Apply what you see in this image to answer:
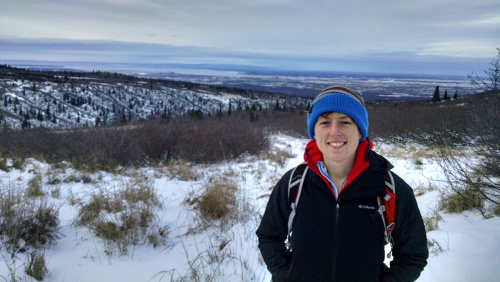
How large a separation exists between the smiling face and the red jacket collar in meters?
0.04

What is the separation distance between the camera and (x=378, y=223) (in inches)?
60.6

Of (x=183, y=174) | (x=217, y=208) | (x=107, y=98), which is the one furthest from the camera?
(x=107, y=98)

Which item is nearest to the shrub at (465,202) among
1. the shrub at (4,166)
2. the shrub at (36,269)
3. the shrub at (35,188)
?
the shrub at (36,269)

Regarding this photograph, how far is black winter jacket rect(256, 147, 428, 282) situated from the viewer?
5.05 ft

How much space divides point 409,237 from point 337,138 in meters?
0.67

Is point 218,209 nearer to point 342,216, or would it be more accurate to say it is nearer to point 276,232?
point 276,232

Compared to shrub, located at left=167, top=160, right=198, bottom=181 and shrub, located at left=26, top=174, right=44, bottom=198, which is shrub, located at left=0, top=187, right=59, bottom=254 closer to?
shrub, located at left=26, top=174, right=44, bottom=198

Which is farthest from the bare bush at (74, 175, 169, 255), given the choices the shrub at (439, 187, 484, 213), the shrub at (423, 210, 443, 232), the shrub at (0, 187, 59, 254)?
the shrub at (439, 187, 484, 213)

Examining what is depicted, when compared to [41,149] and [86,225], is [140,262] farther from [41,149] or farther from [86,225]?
[41,149]

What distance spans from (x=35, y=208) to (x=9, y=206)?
0.47 m

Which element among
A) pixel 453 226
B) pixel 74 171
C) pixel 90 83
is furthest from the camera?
pixel 90 83

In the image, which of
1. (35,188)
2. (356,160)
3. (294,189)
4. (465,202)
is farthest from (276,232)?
(35,188)

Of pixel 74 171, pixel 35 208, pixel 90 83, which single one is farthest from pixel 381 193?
pixel 90 83

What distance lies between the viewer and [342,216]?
1564 millimetres
